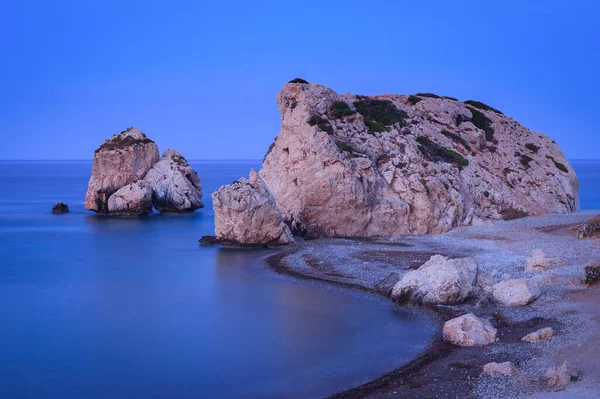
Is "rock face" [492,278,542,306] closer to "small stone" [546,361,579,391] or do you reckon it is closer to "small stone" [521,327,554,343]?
"small stone" [521,327,554,343]

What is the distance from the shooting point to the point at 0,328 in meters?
20.6

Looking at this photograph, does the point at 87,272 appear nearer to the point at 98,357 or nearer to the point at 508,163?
the point at 98,357

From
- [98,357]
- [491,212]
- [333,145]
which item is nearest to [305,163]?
[333,145]

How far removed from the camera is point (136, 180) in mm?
51438

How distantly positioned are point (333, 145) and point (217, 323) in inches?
645

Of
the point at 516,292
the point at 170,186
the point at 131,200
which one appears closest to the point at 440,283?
the point at 516,292

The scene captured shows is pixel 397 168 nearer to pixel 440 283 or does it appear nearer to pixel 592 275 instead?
pixel 440 283

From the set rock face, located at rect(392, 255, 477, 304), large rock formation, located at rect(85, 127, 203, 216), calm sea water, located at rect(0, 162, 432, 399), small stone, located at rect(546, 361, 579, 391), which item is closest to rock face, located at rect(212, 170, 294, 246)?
calm sea water, located at rect(0, 162, 432, 399)

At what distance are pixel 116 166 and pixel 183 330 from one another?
3327 cm

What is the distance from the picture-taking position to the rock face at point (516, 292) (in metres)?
19.3

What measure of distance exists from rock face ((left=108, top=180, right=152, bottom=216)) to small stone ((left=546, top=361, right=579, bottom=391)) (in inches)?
1627

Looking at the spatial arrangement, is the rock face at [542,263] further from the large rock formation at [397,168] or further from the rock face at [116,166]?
the rock face at [116,166]

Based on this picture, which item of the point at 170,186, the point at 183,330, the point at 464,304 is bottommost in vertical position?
the point at 183,330

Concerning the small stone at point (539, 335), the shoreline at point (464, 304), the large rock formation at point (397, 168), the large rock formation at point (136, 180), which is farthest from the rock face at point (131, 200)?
the small stone at point (539, 335)
